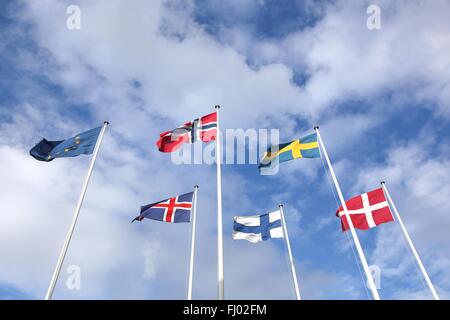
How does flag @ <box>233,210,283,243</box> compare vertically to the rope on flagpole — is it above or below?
above

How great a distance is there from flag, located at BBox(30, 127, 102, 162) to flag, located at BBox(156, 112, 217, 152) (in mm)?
3606

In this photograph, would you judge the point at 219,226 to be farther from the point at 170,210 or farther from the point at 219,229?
the point at 170,210

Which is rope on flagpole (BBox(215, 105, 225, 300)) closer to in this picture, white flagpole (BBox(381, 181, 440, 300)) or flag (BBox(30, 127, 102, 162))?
flag (BBox(30, 127, 102, 162))

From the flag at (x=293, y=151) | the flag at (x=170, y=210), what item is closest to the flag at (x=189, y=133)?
the flag at (x=293, y=151)

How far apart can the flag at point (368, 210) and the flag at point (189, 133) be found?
836 cm

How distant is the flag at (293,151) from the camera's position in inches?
692

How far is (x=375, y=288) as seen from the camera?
11.9m

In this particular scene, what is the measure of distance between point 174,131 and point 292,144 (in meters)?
6.79

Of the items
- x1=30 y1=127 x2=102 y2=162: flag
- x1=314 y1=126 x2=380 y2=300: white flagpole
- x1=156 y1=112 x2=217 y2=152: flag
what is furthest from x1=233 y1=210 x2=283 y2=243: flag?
x1=30 y1=127 x2=102 y2=162: flag

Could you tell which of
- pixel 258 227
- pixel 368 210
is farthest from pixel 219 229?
pixel 258 227

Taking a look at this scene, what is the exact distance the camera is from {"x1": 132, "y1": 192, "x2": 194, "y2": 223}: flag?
19.3 meters

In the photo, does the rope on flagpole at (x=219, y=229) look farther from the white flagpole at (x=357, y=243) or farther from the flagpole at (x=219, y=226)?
the white flagpole at (x=357, y=243)
